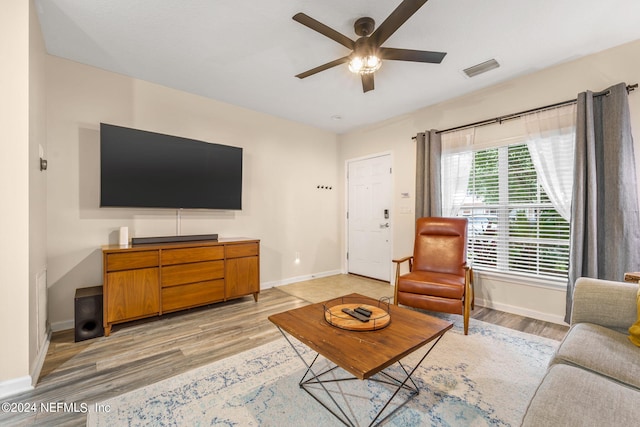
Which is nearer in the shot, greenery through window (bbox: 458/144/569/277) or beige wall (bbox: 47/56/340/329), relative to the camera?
beige wall (bbox: 47/56/340/329)

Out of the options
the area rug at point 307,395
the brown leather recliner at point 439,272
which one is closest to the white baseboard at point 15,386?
the area rug at point 307,395

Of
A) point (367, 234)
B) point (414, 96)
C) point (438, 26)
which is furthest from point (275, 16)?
point (367, 234)

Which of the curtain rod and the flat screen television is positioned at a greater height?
the curtain rod

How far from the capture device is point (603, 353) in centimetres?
130

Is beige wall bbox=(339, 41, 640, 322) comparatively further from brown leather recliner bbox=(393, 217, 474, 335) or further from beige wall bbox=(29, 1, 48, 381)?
beige wall bbox=(29, 1, 48, 381)

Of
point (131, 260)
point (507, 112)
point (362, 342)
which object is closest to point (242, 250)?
point (131, 260)

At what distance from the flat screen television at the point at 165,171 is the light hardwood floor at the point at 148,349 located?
4.12 ft

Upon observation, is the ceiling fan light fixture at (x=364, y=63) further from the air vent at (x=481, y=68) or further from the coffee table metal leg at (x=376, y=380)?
the coffee table metal leg at (x=376, y=380)

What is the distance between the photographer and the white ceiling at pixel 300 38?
2.06m

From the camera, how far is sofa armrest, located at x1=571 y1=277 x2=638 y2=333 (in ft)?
5.02

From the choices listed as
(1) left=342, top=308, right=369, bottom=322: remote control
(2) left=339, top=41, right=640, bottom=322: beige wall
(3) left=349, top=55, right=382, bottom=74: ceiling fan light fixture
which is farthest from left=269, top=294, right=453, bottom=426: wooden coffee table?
(2) left=339, top=41, right=640, bottom=322: beige wall

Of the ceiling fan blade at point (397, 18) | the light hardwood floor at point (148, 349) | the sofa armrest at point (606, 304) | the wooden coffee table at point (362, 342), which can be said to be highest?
the ceiling fan blade at point (397, 18)

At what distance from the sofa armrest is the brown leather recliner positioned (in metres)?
0.94

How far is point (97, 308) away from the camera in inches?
98.3
